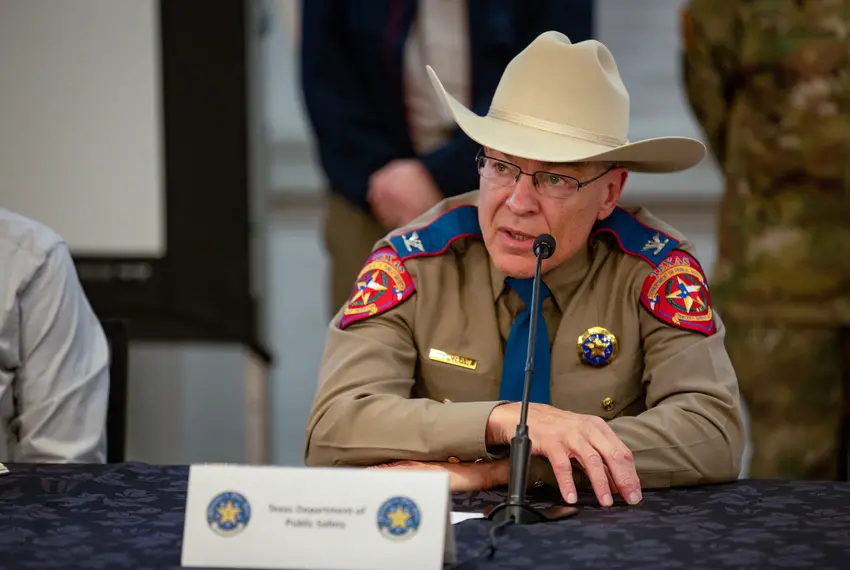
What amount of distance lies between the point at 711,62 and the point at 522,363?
1.63m

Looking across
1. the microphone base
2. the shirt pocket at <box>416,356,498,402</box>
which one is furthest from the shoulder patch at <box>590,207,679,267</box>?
the microphone base

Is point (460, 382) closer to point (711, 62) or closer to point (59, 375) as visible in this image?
point (59, 375)

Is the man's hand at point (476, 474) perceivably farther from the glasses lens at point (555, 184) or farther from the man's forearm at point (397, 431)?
the glasses lens at point (555, 184)

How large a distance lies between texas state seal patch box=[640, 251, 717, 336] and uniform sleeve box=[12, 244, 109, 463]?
1.04 m

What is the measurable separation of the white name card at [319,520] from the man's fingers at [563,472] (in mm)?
413

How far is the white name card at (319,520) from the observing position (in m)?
1.65

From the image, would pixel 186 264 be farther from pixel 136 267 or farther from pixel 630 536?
pixel 630 536

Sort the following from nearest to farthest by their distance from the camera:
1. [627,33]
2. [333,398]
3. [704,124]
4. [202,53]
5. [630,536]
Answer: [630,536], [333,398], [704,124], [202,53], [627,33]

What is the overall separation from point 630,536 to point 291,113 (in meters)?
3.58

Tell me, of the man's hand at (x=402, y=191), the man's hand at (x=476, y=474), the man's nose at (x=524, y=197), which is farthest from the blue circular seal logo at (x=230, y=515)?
the man's hand at (x=402, y=191)

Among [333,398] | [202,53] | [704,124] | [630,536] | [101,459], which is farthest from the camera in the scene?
[202,53]

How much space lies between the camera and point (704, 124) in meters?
3.86

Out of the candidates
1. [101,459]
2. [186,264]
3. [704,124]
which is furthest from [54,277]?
[704,124]

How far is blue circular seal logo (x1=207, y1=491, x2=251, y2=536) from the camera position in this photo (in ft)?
5.52
